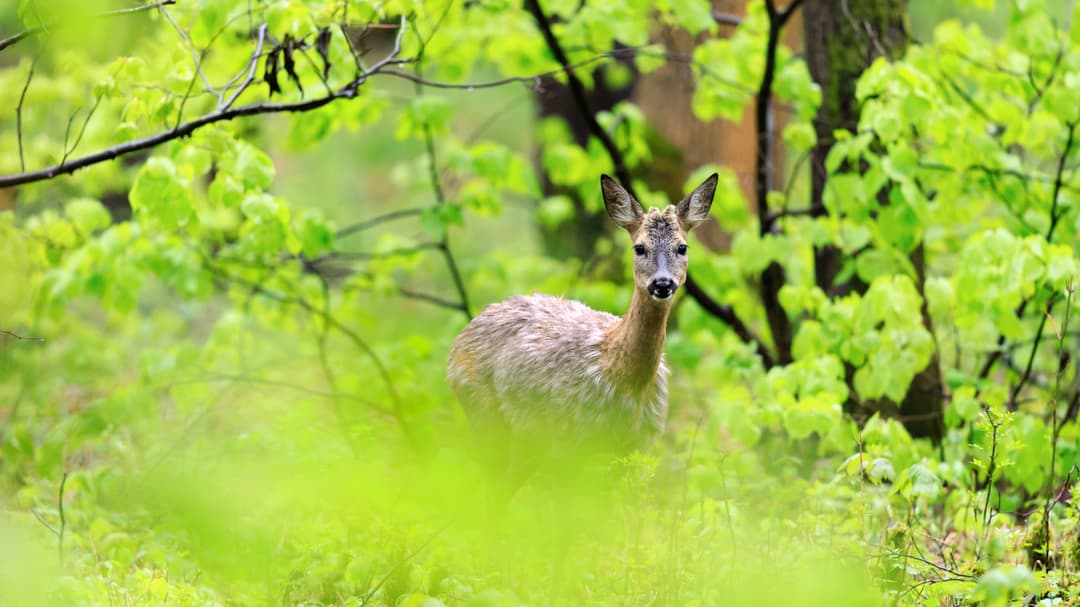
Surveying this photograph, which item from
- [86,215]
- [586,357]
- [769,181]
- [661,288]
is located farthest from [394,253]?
[661,288]

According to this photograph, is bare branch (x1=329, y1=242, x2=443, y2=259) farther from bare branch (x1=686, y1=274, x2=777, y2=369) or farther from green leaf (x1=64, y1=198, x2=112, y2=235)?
bare branch (x1=686, y1=274, x2=777, y2=369)

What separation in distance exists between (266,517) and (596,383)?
66.7 inches

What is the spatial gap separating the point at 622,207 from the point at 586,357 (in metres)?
0.73

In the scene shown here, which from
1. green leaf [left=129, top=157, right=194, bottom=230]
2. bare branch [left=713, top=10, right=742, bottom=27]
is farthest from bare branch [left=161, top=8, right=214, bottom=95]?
bare branch [left=713, top=10, right=742, bottom=27]

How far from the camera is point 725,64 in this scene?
27.1ft

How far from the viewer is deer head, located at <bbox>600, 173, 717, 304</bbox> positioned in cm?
472

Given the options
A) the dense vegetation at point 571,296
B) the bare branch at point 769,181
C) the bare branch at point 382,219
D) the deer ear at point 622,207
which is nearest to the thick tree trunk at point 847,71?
the dense vegetation at point 571,296

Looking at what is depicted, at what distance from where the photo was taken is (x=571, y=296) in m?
8.91

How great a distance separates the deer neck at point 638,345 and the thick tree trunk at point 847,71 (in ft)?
9.28

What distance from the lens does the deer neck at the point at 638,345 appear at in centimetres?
486

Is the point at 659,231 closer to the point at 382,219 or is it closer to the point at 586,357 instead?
the point at 586,357

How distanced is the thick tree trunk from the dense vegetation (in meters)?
0.03

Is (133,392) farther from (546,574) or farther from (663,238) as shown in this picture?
(663,238)

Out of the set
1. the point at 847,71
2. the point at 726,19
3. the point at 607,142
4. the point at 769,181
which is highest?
the point at 726,19
